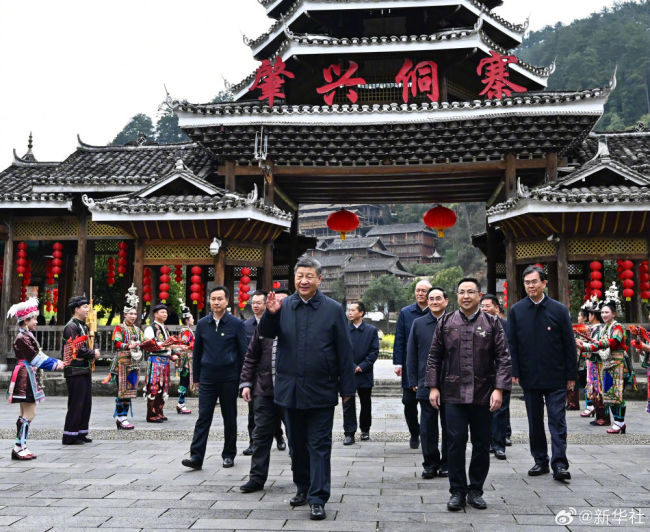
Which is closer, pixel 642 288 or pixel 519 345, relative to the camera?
pixel 519 345

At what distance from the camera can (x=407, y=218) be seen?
2628 inches

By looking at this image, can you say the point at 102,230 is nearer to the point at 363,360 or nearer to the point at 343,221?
the point at 343,221

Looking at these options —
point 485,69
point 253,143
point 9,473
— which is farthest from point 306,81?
point 9,473

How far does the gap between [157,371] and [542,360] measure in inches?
226

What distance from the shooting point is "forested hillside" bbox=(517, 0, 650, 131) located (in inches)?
2394

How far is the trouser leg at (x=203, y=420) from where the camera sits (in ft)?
18.3

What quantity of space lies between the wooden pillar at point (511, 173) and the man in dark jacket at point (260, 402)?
9.48 meters

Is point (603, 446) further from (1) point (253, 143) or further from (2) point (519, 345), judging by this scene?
(1) point (253, 143)

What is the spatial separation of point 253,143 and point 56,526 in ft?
35.4

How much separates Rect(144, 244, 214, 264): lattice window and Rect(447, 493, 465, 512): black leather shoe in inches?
383

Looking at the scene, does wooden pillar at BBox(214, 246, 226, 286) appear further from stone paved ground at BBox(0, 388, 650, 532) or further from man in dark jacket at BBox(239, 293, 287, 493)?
man in dark jacket at BBox(239, 293, 287, 493)

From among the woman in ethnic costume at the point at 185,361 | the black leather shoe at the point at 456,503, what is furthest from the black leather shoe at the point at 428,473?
the woman in ethnic costume at the point at 185,361

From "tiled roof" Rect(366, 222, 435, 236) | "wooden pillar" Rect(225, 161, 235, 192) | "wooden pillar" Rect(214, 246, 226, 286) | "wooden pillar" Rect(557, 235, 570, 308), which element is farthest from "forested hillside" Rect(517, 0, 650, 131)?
"wooden pillar" Rect(214, 246, 226, 286)

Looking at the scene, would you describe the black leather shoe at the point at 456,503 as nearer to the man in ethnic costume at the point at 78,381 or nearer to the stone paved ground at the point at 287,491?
the stone paved ground at the point at 287,491
